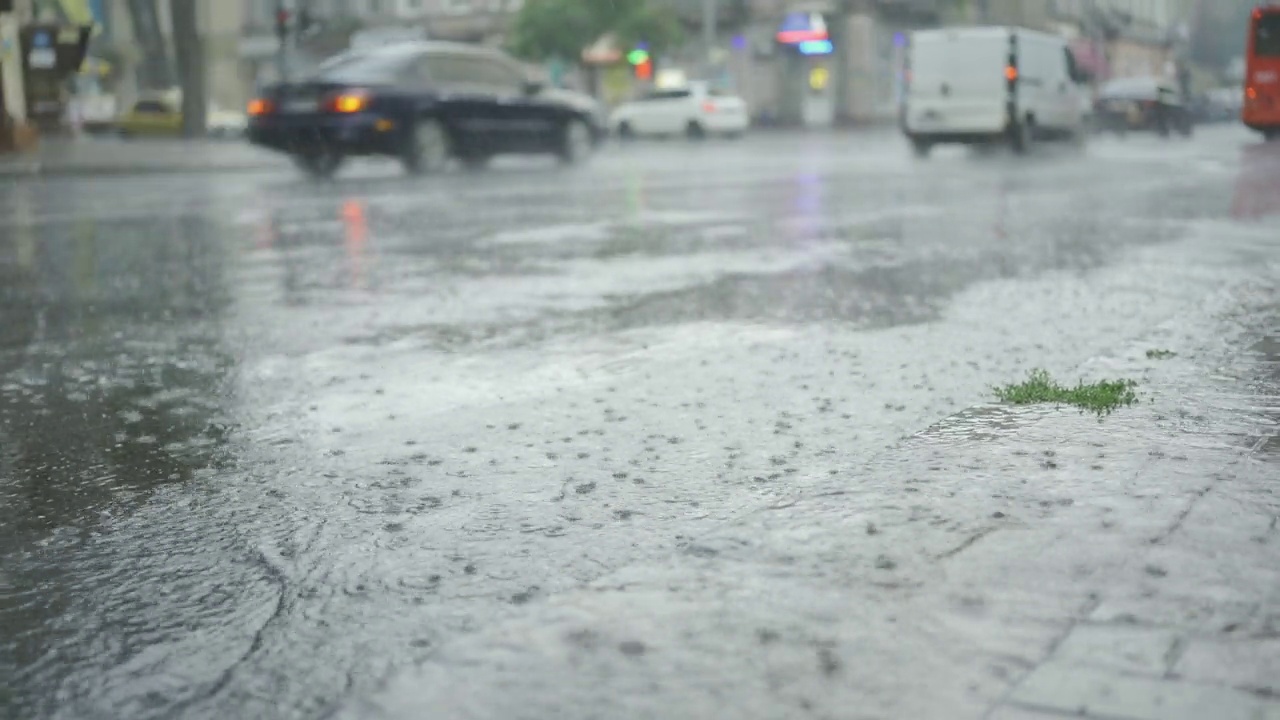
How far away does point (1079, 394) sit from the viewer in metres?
4.61

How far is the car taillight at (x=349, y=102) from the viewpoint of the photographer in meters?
20.2

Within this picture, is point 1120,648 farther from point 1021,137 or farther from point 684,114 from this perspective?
point 684,114

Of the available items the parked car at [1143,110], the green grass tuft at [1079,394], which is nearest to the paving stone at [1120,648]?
the green grass tuft at [1079,394]

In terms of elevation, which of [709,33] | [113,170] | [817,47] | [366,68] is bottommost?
[113,170]

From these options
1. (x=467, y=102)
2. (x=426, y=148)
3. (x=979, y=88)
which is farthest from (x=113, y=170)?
(x=979, y=88)

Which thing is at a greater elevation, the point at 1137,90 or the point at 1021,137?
the point at 1137,90

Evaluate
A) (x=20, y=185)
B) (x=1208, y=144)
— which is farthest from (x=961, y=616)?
(x=1208, y=144)

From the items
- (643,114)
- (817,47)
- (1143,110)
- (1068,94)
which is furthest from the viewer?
(817,47)

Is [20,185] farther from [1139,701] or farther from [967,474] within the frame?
[1139,701]

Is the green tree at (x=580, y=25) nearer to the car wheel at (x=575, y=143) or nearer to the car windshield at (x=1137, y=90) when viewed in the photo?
the car windshield at (x=1137, y=90)

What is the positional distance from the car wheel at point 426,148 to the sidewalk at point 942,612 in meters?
17.5

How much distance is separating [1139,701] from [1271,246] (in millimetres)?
8313

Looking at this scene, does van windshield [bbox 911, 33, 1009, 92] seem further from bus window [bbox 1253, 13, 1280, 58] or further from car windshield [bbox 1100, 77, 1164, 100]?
car windshield [bbox 1100, 77, 1164, 100]

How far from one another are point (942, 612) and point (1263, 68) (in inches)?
1288
